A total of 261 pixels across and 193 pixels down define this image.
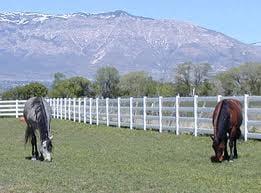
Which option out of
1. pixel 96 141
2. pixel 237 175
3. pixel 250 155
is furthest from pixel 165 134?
pixel 237 175

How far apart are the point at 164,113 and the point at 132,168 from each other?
43.3ft

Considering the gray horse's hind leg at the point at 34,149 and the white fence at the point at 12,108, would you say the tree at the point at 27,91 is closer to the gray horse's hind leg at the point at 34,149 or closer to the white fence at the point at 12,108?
the white fence at the point at 12,108

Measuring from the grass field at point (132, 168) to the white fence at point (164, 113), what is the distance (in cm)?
Result: 93

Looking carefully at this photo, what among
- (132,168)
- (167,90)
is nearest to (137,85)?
(167,90)

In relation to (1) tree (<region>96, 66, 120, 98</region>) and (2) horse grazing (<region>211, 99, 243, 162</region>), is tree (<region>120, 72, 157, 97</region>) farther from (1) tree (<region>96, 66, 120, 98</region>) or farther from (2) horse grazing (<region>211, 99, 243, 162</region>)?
(2) horse grazing (<region>211, 99, 243, 162</region>)

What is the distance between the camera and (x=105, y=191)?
11.2m

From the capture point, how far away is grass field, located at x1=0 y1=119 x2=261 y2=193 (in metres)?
11.7

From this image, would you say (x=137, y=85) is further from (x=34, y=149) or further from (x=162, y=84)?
(x=34, y=149)

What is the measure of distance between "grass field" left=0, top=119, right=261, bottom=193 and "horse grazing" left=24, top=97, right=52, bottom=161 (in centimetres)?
39

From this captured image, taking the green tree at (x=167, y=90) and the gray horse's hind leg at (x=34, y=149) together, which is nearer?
the gray horse's hind leg at (x=34, y=149)

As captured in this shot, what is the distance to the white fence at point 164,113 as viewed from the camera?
20.9m

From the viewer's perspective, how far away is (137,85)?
96625mm

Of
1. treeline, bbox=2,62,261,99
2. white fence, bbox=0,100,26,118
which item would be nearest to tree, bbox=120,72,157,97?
treeline, bbox=2,62,261,99

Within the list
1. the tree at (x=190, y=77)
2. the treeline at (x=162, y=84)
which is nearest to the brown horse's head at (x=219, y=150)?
the treeline at (x=162, y=84)
